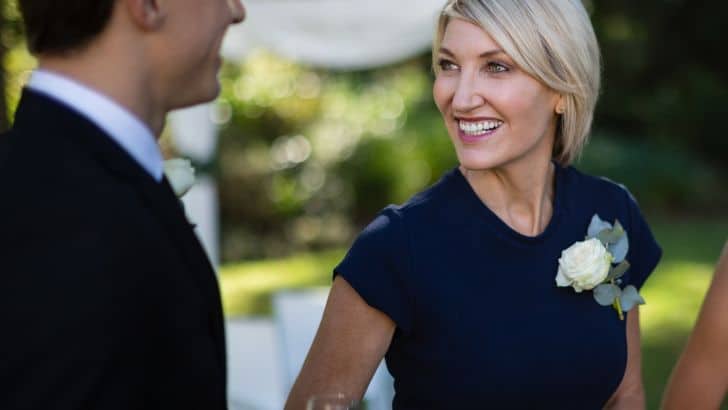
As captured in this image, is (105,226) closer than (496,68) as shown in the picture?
Yes

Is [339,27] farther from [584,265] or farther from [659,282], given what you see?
[584,265]

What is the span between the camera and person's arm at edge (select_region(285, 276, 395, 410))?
2.37m

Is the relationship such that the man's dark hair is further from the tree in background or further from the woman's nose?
the tree in background

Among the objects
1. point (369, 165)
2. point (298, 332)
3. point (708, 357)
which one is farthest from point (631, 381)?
point (369, 165)

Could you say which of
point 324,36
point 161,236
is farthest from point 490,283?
point 324,36

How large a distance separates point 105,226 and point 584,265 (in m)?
1.43

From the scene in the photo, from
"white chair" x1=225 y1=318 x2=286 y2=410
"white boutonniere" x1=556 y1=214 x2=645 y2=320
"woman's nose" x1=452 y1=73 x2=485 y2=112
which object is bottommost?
"white chair" x1=225 y1=318 x2=286 y2=410

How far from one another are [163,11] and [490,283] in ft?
4.13

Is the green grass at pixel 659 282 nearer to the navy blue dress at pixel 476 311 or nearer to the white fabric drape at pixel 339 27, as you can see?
the white fabric drape at pixel 339 27

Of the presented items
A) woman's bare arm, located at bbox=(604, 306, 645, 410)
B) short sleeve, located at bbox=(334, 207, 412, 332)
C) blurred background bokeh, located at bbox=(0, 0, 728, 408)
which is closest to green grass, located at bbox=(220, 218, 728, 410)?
blurred background bokeh, located at bbox=(0, 0, 728, 408)

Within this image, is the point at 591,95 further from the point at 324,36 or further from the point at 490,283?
the point at 324,36

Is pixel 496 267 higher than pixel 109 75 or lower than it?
lower

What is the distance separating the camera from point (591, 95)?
2.72m

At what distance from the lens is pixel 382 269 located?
2375 millimetres
